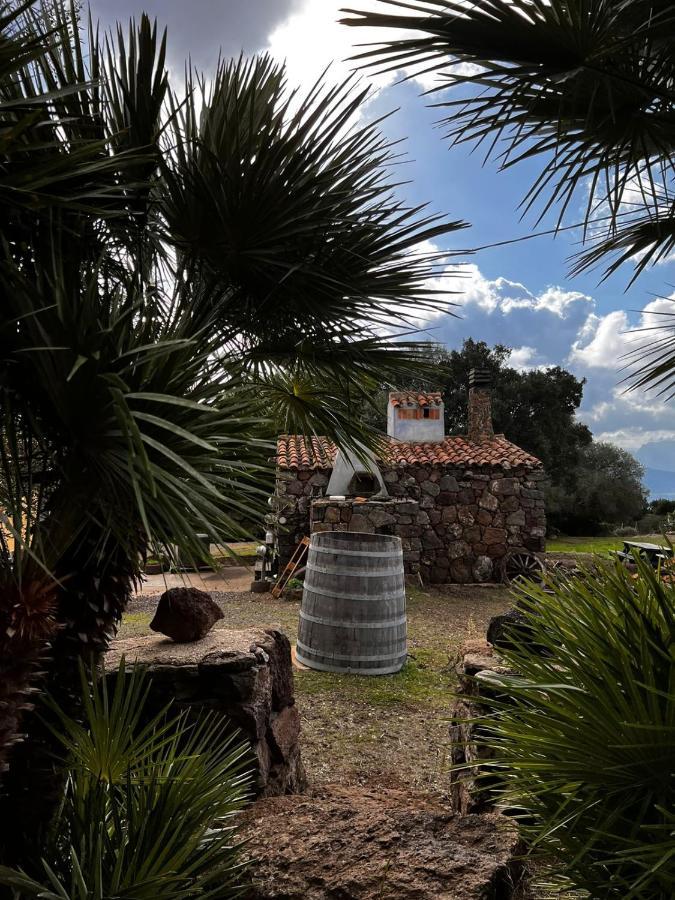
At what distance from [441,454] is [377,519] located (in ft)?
7.93

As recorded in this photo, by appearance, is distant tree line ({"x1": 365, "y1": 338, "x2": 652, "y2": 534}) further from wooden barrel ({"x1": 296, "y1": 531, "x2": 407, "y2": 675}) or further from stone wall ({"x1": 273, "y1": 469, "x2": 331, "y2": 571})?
wooden barrel ({"x1": 296, "y1": 531, "x2": 407, "y2": 675})

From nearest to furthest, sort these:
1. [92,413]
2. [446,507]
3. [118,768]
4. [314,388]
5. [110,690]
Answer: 1. [92,413]
2. [118,768]
3. [110,690]
4. [314,388]
5. [446,507]

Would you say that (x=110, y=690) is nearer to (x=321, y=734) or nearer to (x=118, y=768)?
(x=118, y=768)

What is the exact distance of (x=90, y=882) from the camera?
1.77 m

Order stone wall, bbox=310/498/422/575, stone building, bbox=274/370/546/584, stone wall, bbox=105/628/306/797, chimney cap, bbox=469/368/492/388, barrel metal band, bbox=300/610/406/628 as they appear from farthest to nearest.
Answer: chimney cap, bbox=469/368/492/388, stone building, bbox=274/370/546/584, stone wall, bbox=310/498/422/575, barrel metal band, bbox=300/610/406/628, stone wall, bbox=105/628/306/797

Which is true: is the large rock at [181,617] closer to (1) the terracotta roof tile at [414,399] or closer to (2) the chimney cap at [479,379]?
(1) the terracotta roof tile at [414,399]

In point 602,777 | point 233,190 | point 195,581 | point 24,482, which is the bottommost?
point 195,581

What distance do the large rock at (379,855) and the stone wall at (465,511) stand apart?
983 centimetres

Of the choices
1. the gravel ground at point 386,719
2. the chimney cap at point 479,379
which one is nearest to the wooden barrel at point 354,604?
the gravel ground at point 386,719

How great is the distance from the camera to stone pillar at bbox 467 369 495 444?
14180 millimetres

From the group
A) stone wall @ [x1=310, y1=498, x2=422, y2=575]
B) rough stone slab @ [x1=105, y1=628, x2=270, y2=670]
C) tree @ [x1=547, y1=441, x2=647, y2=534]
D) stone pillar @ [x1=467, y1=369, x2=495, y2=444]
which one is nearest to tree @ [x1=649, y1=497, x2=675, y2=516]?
tree @ [x1=547, y1=441, x2=647, y2=534]

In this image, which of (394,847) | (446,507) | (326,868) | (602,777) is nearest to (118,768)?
(326,868)

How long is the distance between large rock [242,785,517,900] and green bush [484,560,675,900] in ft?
1.23

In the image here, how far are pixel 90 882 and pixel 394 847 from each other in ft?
2.88
